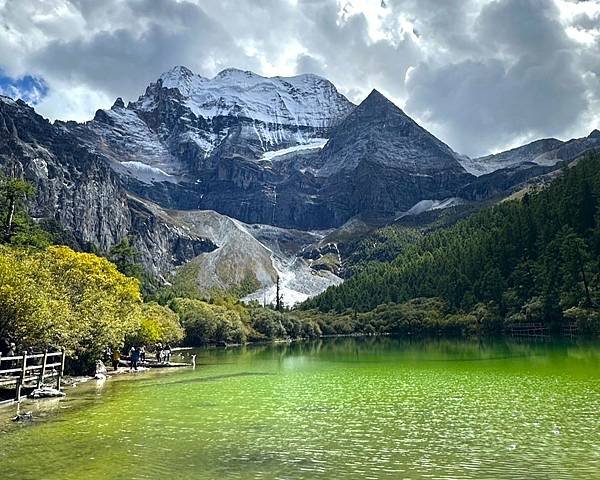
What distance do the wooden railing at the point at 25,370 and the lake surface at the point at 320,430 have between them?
8.25ft

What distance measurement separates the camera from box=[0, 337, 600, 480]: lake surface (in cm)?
2105

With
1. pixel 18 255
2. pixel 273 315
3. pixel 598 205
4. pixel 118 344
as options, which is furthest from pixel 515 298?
pixel 18 255

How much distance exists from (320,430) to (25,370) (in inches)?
898

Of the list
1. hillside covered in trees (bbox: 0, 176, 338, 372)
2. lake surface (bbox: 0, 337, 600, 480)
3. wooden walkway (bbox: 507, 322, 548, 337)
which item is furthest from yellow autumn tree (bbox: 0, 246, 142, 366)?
wooden walkway (bbox: 507, 322, 548, 337)

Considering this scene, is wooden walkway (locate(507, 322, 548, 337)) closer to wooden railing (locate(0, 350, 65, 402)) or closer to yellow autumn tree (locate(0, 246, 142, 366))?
yellow autumn tree (locate(0, 246, 142, 366))

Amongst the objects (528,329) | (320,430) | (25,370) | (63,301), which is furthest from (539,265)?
(25,370)

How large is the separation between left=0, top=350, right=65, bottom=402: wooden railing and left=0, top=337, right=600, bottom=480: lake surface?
252cm

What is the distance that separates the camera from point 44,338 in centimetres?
4347

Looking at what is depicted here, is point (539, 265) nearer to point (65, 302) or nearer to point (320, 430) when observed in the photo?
point (65, 302)

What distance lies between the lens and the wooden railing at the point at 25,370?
38484mm

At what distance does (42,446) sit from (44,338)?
19982 mm

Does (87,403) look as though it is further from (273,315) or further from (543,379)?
(273,315)

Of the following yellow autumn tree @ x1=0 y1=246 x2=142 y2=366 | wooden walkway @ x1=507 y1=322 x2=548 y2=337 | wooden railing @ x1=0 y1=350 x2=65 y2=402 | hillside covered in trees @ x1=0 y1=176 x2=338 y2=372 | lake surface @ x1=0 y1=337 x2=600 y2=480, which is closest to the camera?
lake surface @ x1=0 y1=337 x2=600 y2=480

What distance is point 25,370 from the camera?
3966 cm
